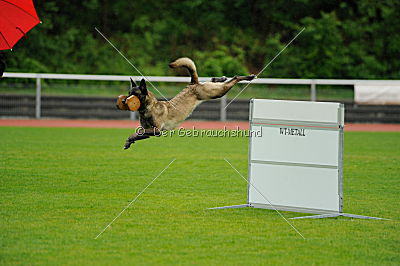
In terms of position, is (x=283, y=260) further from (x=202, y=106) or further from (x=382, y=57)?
(x=382, y=57)

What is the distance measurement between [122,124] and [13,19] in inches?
600

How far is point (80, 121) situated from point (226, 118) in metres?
6.08

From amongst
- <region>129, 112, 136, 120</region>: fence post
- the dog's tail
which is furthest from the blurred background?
the dog's tail

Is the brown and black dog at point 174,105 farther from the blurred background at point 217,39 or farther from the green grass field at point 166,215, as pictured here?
the blurred background at point 217,39

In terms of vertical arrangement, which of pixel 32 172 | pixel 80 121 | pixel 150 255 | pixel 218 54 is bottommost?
pixel 150 255

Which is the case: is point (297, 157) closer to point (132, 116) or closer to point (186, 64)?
point (186, 64)

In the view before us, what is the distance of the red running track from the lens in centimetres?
2547

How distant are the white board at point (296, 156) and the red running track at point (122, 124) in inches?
574

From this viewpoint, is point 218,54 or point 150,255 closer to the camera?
point 150,255

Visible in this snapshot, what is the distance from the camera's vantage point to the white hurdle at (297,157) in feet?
31.8

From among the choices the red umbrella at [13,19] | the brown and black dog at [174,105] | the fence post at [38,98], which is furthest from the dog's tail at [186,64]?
the fence post at [38,98]

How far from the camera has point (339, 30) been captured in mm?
37938

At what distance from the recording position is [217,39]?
4041 cm

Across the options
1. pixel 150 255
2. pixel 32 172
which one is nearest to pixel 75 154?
pixel 32 172
